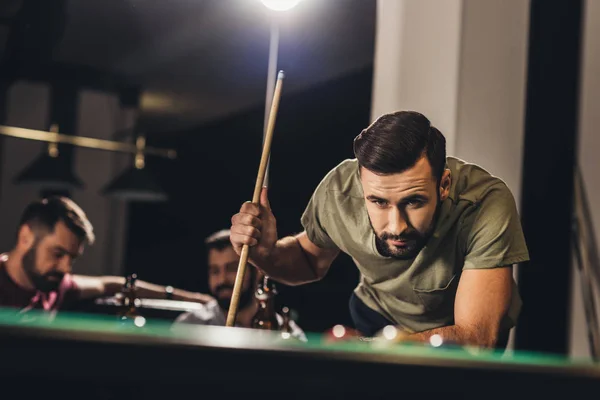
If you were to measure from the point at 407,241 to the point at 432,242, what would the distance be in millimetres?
106

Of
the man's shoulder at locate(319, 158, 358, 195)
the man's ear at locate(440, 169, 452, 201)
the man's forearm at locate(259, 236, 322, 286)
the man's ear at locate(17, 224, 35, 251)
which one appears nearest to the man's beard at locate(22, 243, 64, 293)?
the man's ear at locate(17, 224, 35, 251)

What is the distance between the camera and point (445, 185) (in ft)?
6.43

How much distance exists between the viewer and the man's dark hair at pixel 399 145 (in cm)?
188

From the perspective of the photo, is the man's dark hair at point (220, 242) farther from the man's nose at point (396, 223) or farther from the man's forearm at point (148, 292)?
the man's nose at point (396, 223)

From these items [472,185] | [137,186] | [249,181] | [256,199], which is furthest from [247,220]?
[137,186]

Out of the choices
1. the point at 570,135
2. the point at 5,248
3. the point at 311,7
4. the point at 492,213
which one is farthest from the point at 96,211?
the point at 492,213

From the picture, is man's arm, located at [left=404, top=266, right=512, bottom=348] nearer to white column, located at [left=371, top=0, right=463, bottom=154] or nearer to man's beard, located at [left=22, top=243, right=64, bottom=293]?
white column, located at [left=371, top=0, right=463, bottom=154]

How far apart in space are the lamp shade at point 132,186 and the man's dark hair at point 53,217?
1891 millimetres

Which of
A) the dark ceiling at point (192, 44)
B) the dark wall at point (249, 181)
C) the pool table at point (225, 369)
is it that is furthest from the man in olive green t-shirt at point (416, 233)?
the dark ceiling at point (192, 44)

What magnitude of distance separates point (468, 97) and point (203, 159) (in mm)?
2791

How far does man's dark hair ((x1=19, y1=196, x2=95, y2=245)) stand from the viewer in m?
3.41

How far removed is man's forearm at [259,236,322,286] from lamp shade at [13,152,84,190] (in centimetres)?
337

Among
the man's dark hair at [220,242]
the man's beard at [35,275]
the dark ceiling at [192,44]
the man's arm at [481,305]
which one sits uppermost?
the dark ceiling at [192,44]

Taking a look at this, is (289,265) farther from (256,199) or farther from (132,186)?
(132,186)
